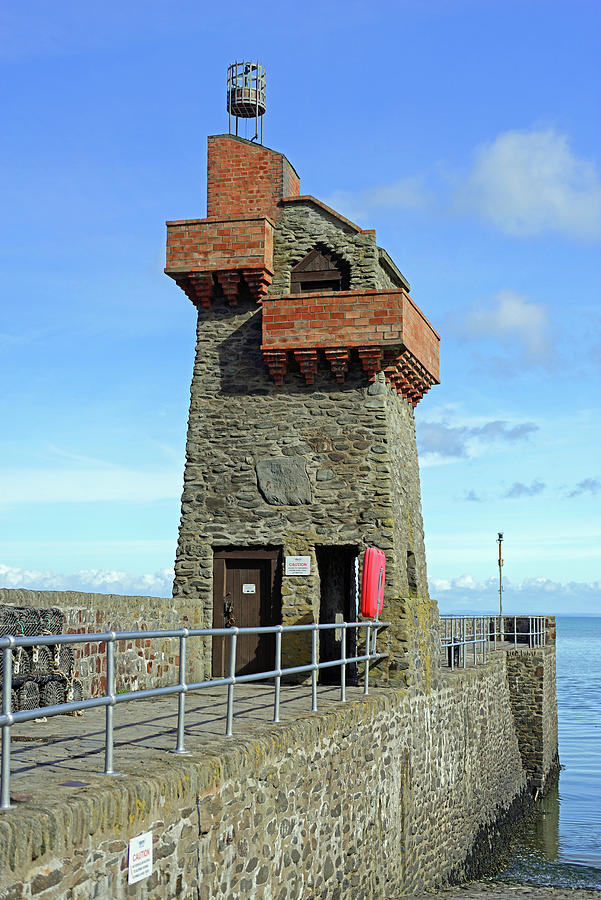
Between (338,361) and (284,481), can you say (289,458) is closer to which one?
(284,481)

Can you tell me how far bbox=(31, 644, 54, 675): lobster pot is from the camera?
957cm

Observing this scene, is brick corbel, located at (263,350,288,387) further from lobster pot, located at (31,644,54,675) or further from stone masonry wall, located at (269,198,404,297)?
lobster pot, located at (31,644,54,675)

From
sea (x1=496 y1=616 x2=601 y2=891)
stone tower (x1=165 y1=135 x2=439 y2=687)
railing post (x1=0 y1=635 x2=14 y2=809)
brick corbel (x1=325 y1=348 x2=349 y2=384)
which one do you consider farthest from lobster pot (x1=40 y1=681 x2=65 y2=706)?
sea (x1=496 y1=616 x2=601 y2=891)

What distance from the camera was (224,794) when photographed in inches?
295

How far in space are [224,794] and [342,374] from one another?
8.04 metres

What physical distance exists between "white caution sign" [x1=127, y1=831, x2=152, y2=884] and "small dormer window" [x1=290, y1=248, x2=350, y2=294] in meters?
10.2

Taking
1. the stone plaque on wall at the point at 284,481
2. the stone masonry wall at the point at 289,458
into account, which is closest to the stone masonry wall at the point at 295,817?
the stone masonry wall at the point at 289,458

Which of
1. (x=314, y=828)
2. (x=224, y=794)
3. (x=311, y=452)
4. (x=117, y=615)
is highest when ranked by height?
(x=311, y=452)

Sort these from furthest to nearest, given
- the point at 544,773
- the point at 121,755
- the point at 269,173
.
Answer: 1. the point at 544,773
2. the point at 269,173
3. the point at 121,755

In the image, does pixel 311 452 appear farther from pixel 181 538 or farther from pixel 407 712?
→ pixel 407 712

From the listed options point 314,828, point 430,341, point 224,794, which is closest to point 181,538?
point 430,341

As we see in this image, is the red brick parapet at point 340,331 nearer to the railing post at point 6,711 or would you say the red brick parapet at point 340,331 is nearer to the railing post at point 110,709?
the railing post at point 110,709

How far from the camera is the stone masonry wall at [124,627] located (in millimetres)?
10359

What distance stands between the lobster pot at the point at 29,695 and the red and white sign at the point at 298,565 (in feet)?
18.1
